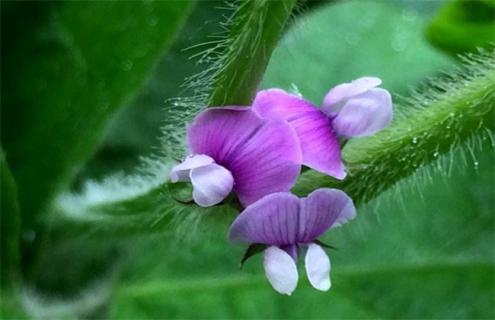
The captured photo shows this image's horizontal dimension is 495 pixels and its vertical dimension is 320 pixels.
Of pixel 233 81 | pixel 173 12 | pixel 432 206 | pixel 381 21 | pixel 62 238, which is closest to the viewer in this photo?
pixel 233 81

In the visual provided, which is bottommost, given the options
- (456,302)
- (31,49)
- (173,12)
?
(456,302)

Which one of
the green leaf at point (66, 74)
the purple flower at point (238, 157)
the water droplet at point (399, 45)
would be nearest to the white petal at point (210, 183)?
the purple flower at point (238, 157)

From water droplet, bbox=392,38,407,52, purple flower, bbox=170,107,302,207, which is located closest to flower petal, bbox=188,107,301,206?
purple flower, bbox=170,107,302,207

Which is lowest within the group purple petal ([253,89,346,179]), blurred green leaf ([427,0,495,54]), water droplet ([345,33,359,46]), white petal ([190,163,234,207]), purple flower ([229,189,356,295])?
water droplet ([345,33,359,46])

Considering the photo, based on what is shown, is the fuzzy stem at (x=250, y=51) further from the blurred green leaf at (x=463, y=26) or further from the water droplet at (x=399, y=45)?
the water droplet at (x=399, y=45)

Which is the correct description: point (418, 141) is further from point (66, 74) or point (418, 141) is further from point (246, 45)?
point (66, 74)

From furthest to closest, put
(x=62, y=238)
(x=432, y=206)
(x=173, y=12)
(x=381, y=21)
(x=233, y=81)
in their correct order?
(x=381, y=21) < (x=432, y=206) < (x=62, y=238) < (x=173, y=12) < (x=233, y=81)

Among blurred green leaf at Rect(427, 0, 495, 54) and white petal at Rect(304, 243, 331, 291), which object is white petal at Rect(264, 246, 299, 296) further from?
blurred green leaf at Rect(427, 0, 495, 54)

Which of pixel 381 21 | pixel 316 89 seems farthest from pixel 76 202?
pixel 381 21

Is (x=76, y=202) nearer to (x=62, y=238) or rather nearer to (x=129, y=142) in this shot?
(x=62, y=238)
